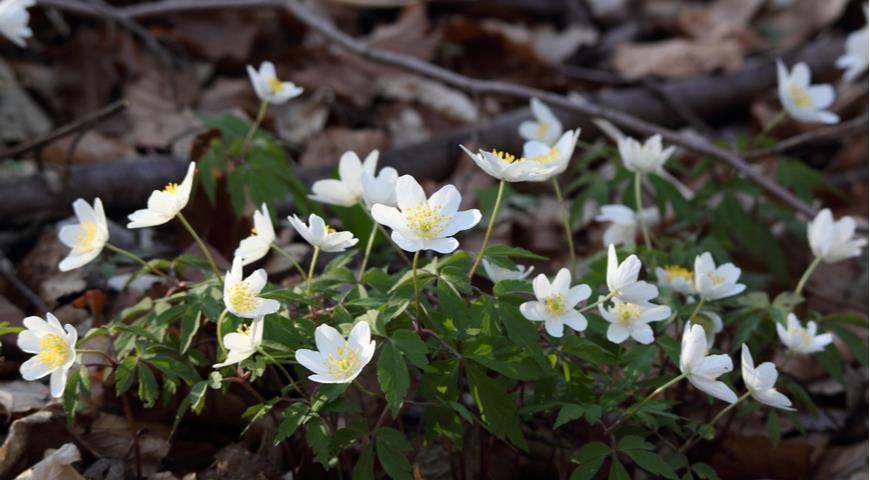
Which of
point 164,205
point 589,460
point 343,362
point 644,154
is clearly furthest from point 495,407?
point 644,154

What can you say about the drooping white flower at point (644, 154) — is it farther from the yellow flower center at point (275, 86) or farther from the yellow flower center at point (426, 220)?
the yellow flower center at point (275, 86)

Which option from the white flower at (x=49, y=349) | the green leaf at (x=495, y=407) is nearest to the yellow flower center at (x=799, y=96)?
the green leaf at (x=495, y=407)

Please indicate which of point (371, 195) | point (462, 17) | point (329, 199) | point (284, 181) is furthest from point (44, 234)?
point (462, 17)

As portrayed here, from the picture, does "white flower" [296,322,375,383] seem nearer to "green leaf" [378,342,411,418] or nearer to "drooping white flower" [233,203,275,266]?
"green leaf" [378,342,411,418]

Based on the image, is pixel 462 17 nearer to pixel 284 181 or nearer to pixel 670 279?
pixel 284 181

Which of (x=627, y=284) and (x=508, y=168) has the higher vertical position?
A: (x=508, y=168)

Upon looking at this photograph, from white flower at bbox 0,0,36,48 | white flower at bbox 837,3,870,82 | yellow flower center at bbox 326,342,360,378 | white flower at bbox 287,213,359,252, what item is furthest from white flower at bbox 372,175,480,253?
white flower at bbox 837,3,870,82

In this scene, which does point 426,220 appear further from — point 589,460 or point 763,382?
point 763,382
